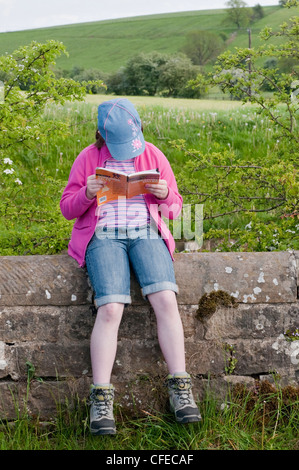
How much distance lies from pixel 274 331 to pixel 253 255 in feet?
1.36

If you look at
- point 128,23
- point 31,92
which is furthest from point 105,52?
point 31,92

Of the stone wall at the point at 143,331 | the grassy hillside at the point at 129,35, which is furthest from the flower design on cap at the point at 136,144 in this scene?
the grassy hillside at the point at 129,35

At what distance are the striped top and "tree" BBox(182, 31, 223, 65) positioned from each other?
49.3 meters

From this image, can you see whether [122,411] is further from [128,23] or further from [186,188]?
[128,23]

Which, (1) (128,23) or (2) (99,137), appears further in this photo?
(1) (128,23)

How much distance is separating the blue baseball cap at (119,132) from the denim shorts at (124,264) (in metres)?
0.41

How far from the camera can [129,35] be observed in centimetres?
6281

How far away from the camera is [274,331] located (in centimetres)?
280

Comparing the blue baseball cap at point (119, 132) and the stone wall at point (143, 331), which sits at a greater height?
the blue baseball cap at point (119, 132)

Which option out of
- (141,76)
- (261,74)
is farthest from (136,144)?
(141,76)

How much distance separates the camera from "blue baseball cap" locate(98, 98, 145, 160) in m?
2.76

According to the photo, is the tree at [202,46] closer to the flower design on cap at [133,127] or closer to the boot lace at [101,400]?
the flower design on cap at [133,127]

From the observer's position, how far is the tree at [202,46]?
51.2 metres

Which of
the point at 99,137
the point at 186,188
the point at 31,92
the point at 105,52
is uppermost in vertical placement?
the point at 105,52
